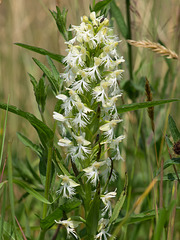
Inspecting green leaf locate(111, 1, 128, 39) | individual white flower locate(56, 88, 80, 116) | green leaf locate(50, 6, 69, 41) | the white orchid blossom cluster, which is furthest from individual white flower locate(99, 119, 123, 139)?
green leaf locate(111, 1, 128, 39)

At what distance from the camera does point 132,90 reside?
6.66 ft

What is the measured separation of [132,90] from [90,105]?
1001 mm

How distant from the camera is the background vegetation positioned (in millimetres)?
1670

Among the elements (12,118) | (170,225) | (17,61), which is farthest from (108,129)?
(17,61)

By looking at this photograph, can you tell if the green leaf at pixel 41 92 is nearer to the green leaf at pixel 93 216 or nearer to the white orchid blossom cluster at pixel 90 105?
the white orchid blossom cluster at pixel 90 105

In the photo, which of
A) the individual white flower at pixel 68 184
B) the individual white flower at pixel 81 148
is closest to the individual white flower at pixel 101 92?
the individual white flower at pixel 81 148

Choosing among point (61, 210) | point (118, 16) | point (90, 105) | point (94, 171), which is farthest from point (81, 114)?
point (118, 16)

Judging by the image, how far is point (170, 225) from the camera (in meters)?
1.12

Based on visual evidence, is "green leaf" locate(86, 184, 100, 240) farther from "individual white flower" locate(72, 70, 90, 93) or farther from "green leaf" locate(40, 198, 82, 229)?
"individual white flower" locate(72, 70, 90, 93)

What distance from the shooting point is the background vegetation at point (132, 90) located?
5.48ft

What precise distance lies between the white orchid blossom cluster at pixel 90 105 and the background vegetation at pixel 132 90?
22cm

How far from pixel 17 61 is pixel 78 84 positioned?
228cm

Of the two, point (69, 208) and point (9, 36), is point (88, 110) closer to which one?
point (69, 208)

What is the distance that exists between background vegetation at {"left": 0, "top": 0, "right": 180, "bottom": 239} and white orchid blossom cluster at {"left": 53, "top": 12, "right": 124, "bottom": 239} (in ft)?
0.73
